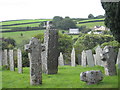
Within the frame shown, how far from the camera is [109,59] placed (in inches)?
632

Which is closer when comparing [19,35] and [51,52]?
[51,52]

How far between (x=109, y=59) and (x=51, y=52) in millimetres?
4557

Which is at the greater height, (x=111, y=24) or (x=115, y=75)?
(x=111, y=24)

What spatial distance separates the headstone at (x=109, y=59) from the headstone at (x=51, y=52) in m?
4.02

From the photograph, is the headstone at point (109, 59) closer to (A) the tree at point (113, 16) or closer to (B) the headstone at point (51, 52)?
(B) the headstone at point (51, 52)

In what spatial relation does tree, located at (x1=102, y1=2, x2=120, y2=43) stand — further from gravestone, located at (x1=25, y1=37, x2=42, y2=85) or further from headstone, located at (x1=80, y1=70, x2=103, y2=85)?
gravestone, located at (x1=25, y1=37, x2=42, y2=85)

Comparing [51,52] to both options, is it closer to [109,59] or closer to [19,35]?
[109,59]

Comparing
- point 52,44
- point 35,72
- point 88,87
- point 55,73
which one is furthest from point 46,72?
point 88,87

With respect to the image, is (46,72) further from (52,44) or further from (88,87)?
(88,87)

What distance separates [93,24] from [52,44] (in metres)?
87.3

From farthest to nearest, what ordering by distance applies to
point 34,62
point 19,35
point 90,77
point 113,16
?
1. point 19,35
2. point 113,16
3. point 34,62
4. point 90,77

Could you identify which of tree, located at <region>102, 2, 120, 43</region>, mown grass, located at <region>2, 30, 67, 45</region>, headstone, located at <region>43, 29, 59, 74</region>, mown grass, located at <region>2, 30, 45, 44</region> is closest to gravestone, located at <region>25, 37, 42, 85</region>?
headstone, located at <region>43, 29, 59, 74</region>

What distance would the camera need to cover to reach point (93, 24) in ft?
343

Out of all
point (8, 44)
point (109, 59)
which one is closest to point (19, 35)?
point (8, 44)
